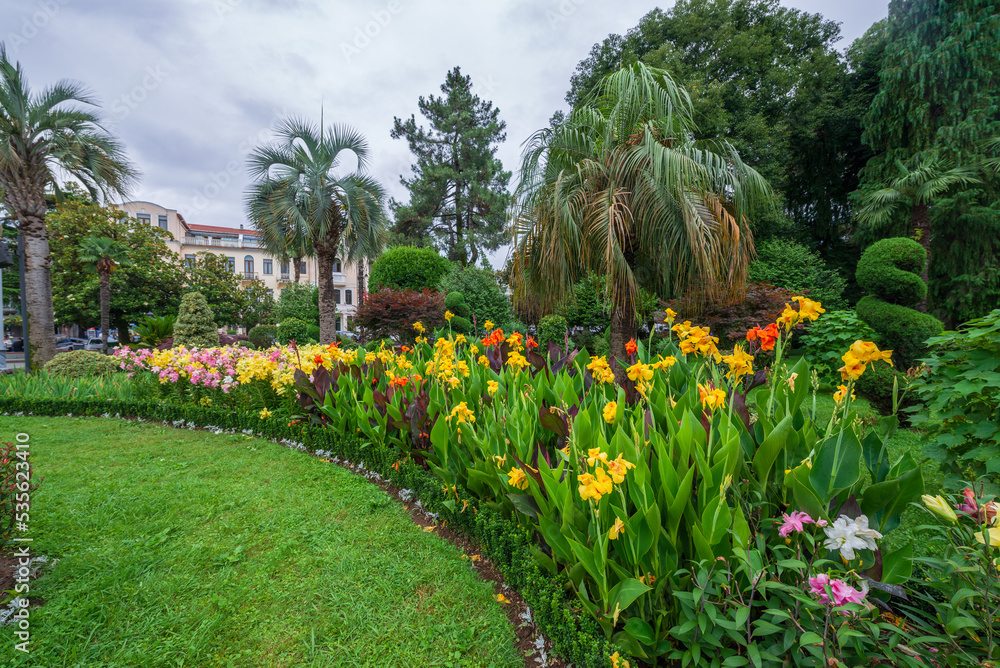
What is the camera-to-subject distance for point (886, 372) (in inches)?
189

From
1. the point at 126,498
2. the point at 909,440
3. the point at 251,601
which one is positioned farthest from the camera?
the point at 909,440

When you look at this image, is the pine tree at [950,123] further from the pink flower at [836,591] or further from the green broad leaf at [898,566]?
the pink flower at [836,591]

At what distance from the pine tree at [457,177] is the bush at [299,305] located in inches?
212

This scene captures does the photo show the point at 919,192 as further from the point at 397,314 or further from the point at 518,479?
the point at 518,479

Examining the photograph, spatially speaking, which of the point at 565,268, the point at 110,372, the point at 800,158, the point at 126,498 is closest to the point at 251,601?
the point at 126,498

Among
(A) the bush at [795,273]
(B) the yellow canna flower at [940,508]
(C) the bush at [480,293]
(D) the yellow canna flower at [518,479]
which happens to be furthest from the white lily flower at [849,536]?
(A) the bush at [795,273]

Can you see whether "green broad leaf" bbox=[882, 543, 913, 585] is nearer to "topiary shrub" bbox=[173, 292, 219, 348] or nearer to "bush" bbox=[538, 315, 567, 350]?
"bush" bbox=[538, 315, 567, 350]

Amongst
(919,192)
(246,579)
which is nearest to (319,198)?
(246,579)

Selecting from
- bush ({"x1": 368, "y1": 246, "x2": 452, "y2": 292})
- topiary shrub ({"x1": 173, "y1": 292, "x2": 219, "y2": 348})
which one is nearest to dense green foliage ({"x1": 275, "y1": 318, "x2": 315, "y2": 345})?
bush ({"x1": 368, "y1": 246, "x2": 452, "y2": 292})

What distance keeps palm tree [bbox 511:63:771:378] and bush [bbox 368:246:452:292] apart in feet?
28.8

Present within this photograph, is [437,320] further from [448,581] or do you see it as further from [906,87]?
[906,87]

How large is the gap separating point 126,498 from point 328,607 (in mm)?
2184

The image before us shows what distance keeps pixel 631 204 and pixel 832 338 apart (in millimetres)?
4110

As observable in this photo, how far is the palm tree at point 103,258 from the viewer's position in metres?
16.4
